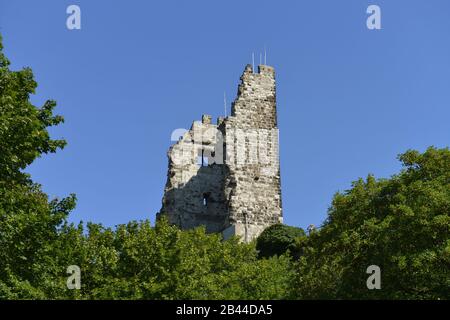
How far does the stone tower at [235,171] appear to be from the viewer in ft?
181

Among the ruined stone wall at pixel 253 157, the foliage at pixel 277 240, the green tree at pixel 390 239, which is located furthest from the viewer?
the ruined stone wall at pixel 253 157

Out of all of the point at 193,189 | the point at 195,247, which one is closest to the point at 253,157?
the point at 193,189

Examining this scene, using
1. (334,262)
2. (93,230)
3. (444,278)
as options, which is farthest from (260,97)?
(444,278)

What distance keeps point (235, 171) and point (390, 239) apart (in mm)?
28202

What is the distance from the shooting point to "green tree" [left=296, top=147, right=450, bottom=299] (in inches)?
1053

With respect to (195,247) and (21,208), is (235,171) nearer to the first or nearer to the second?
(195,247)

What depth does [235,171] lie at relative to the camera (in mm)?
55625

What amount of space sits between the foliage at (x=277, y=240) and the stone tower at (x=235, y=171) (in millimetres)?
1216

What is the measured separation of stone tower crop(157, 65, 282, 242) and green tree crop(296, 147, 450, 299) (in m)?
21.6

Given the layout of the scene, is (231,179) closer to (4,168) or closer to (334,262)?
(334,262)

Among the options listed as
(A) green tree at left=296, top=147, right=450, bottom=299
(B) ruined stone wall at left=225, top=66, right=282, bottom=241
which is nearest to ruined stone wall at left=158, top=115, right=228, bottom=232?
(B) ruined stone wall at left=225, top=66, right=282, bottom=241

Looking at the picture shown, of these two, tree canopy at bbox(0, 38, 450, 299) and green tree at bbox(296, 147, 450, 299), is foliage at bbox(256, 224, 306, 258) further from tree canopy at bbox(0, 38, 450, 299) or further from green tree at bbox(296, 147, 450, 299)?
green tree at bbox(296, 147, 450, 299)

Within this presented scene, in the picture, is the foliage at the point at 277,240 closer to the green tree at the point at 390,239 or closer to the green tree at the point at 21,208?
the green tree at the point at 390,239

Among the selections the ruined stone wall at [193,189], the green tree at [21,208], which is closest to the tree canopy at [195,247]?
the green tree at [21,208]
